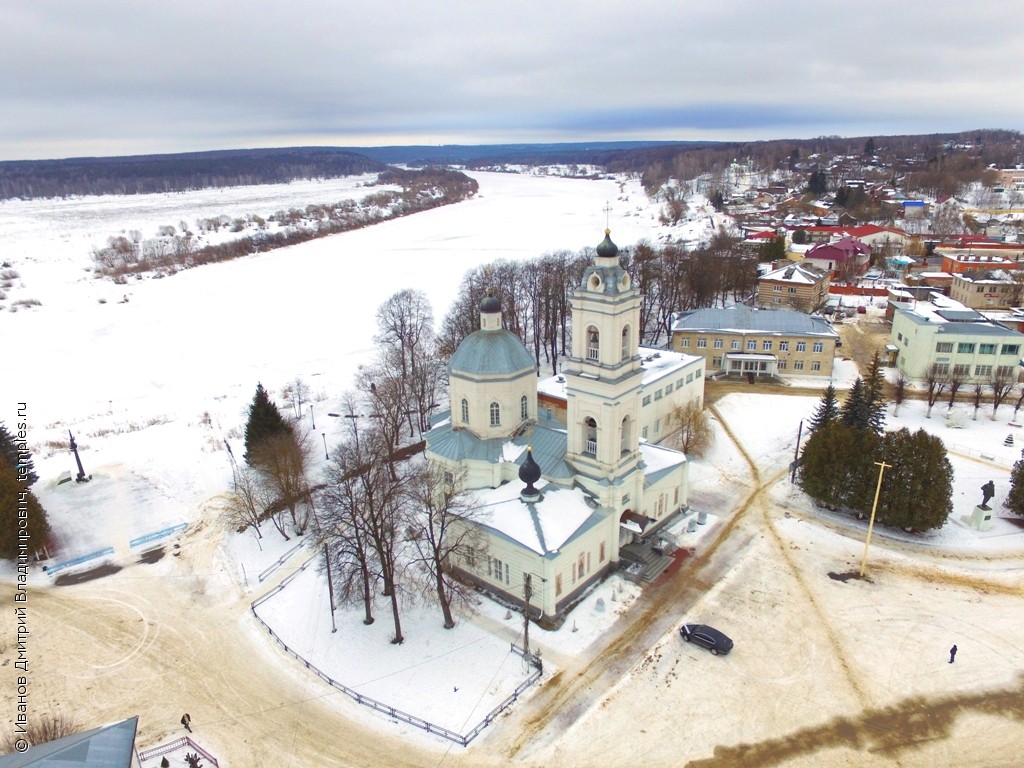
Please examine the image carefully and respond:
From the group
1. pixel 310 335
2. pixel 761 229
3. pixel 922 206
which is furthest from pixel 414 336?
pixel 922 206

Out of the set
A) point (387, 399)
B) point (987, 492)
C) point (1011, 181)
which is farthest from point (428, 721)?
point (1011, 181)

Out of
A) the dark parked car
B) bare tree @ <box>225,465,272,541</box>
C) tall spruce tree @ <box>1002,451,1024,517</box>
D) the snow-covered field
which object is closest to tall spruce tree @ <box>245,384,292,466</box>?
bare tree @ <box>225,465,272,541</box>

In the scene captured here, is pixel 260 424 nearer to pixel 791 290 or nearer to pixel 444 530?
pixel 444 530

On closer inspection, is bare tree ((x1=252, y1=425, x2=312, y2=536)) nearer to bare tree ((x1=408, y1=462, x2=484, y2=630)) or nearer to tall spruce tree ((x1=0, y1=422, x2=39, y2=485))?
bare tree ((x1=408, y1=462, x2=484, y2=630))

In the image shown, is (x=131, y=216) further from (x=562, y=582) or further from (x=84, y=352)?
(x=562, y=582)

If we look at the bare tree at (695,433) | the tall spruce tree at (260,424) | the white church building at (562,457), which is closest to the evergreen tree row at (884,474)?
the bare tree at (695,433)

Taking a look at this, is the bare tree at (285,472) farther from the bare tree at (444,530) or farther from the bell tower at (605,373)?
the bell tower at (605,373)
